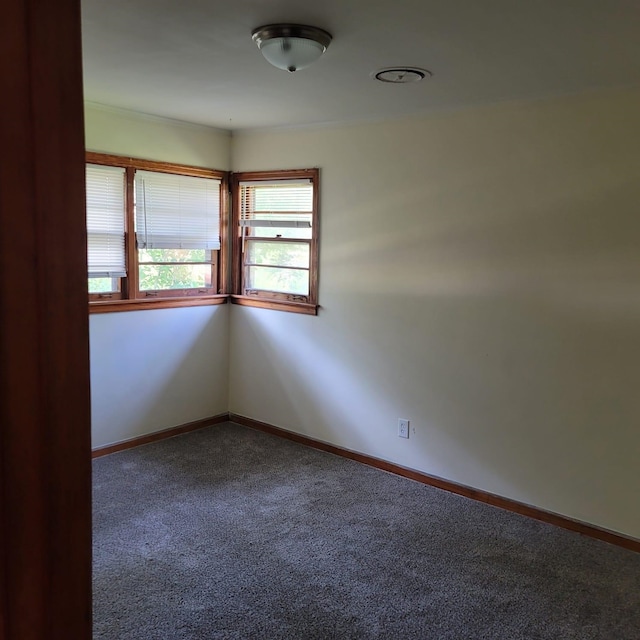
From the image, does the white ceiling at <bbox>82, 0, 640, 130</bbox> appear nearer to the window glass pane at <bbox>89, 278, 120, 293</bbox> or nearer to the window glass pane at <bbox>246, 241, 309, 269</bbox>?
the window glass pane at <bbox>246, 241, 309, 269</bbox>

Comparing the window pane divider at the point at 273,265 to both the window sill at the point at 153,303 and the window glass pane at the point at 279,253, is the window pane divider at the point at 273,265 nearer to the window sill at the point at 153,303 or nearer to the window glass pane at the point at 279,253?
the window glass pane at the point at 279,253

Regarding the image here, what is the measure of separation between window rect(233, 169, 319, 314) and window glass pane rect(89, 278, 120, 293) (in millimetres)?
1010

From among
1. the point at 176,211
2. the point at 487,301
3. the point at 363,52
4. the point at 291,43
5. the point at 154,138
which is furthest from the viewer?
the point at 176,211

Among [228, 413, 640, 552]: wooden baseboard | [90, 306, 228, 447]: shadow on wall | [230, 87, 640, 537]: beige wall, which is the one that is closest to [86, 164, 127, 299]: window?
[90, 306, 228, 447]: shadow on wall

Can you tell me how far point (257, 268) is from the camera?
4715 millimetres

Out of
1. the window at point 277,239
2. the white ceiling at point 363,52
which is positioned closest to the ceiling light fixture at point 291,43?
the white ceiling at point 363,52

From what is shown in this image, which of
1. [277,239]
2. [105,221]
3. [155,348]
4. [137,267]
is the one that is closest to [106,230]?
[105,221]

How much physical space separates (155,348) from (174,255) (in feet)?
2.40

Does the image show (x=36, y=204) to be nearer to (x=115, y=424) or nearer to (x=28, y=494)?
(x=28, y=494)

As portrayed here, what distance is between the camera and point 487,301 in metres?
3.39

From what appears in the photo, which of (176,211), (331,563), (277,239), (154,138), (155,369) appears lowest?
(331,563)

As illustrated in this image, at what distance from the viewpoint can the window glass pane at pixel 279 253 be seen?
4.35 m

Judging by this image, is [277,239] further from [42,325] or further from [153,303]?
[42,325]

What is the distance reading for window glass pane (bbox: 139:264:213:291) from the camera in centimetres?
429
